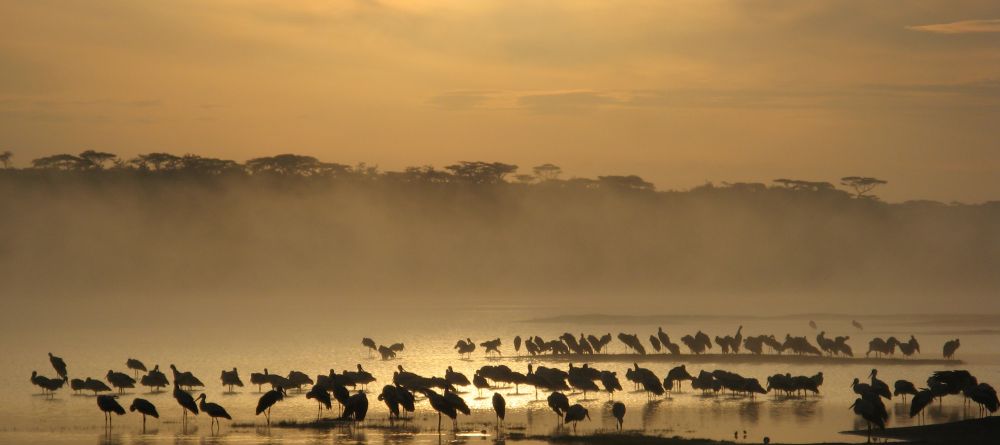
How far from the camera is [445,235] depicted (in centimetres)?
16762

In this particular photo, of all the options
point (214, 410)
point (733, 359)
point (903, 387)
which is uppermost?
point (733, 359)

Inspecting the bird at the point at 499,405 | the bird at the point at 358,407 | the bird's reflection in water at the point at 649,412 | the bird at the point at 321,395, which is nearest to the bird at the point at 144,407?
the bird at the point at 321,395

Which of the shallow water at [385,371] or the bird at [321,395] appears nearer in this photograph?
the shallow water at [385,371]

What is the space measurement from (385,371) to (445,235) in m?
132

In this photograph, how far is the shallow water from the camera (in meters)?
23.5

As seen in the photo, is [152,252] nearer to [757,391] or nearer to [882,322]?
[882,322]

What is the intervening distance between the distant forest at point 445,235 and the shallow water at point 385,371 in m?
60.1

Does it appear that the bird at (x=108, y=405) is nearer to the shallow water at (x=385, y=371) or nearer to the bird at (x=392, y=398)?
the shallow water at (x=385, y=371)

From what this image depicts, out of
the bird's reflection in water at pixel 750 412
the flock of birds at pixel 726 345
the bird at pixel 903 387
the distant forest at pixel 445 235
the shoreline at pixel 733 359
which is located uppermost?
the distant forest at pixel 445 235

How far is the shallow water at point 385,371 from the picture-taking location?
77.3ft

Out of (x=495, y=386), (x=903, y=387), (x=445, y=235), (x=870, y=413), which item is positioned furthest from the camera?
(x=445, y=235)

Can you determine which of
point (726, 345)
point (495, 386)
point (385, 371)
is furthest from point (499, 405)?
point (726, 345)

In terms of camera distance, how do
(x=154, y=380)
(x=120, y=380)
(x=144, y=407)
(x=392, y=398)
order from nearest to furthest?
(x=144, y=407) → (x=392, y=398) → (x=120, y=380) → (x=154, y=380)

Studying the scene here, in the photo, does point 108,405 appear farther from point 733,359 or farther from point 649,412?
point 733,359
